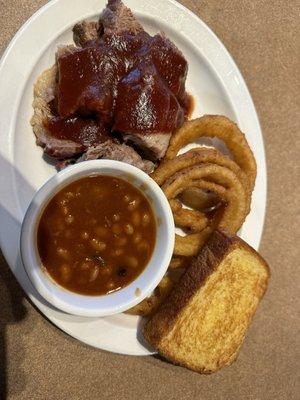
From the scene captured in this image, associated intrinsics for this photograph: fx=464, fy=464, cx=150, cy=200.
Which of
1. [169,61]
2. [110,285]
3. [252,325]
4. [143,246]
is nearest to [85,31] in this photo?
[169,61]

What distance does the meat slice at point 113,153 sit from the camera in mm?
2043

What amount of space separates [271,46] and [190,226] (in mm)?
1127

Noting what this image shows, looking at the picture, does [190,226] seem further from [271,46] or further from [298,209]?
[271,46]

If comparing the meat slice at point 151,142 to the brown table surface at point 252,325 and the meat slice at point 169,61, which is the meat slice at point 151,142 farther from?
the brown table surface at point 252,325

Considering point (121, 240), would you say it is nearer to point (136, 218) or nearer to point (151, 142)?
point (136, 218)

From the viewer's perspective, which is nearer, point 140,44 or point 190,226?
point 140,44

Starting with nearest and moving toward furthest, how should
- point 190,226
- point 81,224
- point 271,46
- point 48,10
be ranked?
point 81,224 → point 48,10 → point 190,226 → point 271,46

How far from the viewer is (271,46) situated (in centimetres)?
255

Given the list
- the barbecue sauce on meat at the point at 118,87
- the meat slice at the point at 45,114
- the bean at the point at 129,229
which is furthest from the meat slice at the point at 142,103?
the bean at the point at 129,229

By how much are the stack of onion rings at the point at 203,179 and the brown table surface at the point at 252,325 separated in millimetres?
387

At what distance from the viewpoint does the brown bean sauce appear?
178cm

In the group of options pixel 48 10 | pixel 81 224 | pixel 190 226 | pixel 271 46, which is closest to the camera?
pixel 81 224

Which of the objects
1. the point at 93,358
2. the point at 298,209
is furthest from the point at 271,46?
the point at 93,358

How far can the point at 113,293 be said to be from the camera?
1.86 metres
